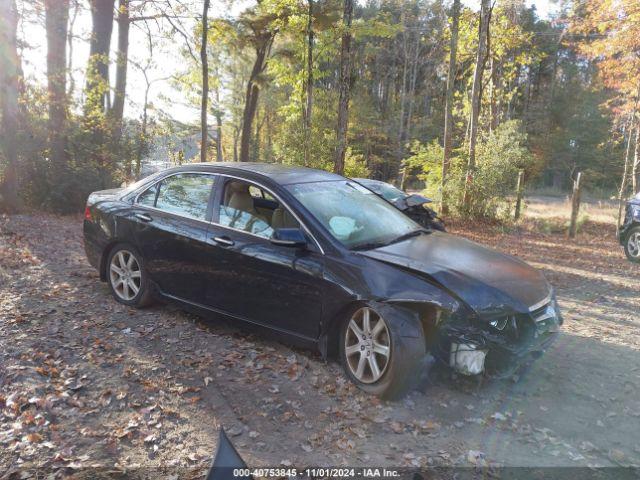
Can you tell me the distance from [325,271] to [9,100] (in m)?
11.3

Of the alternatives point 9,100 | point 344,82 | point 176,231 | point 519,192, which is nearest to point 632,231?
point 519,192

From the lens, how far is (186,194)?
529 cm

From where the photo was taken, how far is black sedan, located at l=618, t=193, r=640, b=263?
1036cm

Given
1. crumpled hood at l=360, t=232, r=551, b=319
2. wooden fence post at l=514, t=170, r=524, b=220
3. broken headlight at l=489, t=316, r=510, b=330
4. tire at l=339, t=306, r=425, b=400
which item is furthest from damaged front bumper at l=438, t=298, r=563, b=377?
wooden fence post at l=514, t=170, r=524, b=220

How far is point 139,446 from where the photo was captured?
327 centimetres

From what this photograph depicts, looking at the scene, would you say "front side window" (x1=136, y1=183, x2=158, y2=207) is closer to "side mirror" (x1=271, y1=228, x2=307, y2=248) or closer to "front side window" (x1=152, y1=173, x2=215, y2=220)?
"front side window" (x1=152, y1=173, x2=215, y2=220)

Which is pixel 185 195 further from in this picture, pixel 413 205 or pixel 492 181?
pixel 492 181

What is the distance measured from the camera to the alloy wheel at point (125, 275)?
5.57 meters

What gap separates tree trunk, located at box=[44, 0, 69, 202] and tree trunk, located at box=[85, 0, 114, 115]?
0.92m

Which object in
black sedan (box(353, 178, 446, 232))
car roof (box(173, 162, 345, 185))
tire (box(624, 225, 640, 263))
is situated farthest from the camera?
tire (box(624, 225, 640, 263))

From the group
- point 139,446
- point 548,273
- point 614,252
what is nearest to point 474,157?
point 614,252

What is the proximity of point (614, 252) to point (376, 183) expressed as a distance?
5862mm

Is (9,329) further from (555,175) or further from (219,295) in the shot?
(555,175)

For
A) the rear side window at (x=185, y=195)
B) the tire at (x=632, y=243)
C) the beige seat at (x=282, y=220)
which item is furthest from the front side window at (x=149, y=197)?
the tire at (x=632, y=243)
